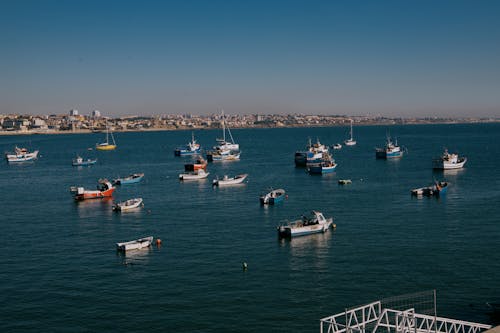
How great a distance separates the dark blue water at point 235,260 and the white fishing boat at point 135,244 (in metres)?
1.02

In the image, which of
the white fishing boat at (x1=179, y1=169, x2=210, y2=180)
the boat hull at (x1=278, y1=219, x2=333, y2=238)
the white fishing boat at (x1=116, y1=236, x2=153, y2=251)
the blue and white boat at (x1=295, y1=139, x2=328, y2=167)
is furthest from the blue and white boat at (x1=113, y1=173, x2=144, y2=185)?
the boat hull at (x1=278, y1=219, x2=333, y2=238)

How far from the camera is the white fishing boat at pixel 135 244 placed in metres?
51.0

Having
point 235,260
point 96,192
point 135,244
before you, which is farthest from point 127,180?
point 235,260

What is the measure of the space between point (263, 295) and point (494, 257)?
866 inches

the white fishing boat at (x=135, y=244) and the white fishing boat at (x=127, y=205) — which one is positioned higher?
the white fishing boat at (x=127, y=205)

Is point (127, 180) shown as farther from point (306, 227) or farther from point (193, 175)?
point (306, 227)

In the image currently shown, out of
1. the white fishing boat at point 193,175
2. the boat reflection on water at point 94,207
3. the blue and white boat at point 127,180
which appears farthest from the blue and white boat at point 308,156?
the boat reflection on water at point 94,207

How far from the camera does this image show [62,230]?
6172 cm

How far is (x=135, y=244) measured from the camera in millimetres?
51594

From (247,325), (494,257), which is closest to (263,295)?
(247,325)

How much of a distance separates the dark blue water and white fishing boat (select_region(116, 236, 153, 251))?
1.02m

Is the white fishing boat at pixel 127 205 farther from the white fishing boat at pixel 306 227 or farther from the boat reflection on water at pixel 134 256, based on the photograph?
the white fishing boat at pixel 306 227

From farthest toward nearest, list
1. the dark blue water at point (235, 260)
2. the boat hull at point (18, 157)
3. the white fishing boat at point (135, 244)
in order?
the boat hull at point (18, 157), the white fishing boat at point (135, 244), the dark blue water at point (235, 260)

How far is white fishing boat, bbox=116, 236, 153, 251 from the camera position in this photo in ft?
167
